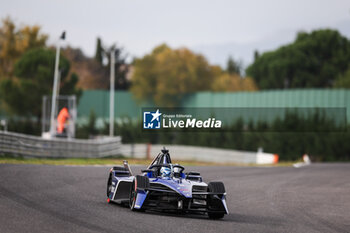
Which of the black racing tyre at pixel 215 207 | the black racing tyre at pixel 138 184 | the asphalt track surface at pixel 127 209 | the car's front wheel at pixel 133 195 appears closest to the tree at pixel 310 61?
the asphalt track surface at pixel 127 209

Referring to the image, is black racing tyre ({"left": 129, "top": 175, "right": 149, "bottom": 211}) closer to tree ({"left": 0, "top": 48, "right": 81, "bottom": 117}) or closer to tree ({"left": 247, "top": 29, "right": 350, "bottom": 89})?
tree ({"left": 0, "top": 48, "right": 81, "bottom": 117})

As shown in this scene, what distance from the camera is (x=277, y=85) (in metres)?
106

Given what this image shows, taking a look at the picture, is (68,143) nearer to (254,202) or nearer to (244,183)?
(244,183)

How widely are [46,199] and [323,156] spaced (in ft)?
130

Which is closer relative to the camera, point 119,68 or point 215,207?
point 215,207

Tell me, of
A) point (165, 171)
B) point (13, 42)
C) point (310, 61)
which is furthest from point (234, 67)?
point (165, 171)

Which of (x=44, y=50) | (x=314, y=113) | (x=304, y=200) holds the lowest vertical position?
(x=304, y=200)

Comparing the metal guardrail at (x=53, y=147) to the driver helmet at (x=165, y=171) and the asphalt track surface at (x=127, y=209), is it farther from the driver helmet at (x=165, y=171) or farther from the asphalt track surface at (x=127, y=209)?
the driver helmet at (x=165, y=171)

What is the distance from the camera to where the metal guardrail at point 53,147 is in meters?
26.0

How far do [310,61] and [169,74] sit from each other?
2448cm

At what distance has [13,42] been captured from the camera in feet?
261

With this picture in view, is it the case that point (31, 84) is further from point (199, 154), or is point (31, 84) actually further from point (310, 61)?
point (310, 61)

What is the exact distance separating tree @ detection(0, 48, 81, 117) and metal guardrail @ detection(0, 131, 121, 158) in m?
24.1

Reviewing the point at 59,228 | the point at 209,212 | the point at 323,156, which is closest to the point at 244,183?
the point at 209,212
